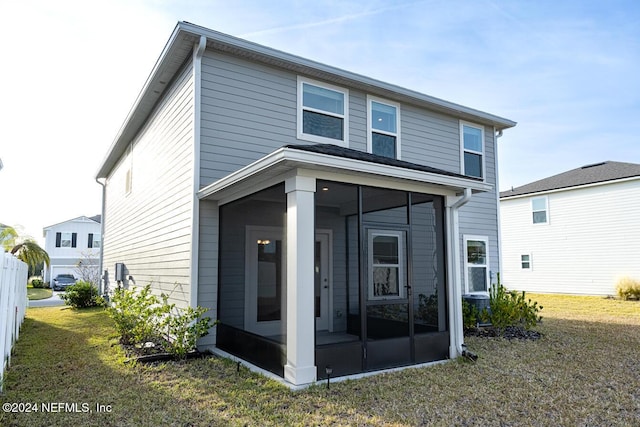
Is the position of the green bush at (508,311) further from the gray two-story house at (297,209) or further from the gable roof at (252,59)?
the gable roof at (252,59)

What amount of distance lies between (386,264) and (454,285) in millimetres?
1113

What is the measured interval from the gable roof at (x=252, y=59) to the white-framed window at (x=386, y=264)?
3.46 m

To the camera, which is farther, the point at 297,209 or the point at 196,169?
the point at 196,169

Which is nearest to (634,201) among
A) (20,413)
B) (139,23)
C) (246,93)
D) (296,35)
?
(296,35)

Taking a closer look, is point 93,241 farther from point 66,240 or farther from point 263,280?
point 263,280

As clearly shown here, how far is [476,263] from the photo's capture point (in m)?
10.2

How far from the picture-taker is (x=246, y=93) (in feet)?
23.8

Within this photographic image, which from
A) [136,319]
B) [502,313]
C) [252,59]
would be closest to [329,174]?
[252,59]

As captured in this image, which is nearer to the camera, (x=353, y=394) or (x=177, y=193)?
(x=353, y=394)

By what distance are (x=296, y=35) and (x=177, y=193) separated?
16.9 ft

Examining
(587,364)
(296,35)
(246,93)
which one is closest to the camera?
(587,364)

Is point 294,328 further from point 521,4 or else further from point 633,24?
point 633,24

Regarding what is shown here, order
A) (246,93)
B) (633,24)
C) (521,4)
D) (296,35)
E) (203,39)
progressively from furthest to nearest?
(296,35) < (633,24) < (521,4) < (246,93) < (203,39)

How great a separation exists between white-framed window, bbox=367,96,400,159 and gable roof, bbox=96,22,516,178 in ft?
0.68
